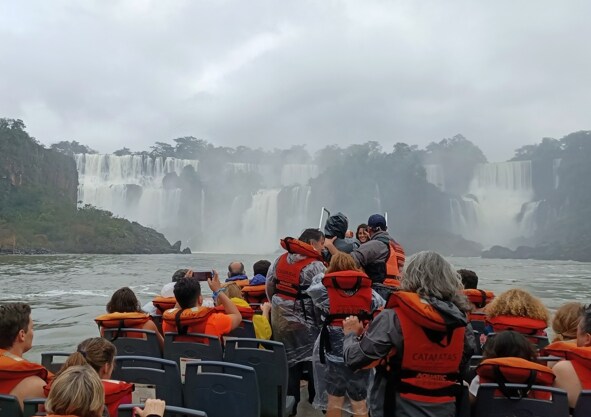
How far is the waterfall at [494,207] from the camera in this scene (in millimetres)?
94938

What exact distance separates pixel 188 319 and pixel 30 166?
10104 centimetres

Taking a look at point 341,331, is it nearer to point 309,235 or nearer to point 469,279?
point 309,235

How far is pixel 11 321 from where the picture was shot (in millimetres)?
3295

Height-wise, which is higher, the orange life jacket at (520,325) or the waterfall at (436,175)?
the waterfall at (436,175)

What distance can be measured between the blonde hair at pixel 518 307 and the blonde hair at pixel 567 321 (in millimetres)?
297

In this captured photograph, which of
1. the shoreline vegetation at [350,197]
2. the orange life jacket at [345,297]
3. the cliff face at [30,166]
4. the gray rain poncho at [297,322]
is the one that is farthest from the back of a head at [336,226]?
the cliff face at [30,166]

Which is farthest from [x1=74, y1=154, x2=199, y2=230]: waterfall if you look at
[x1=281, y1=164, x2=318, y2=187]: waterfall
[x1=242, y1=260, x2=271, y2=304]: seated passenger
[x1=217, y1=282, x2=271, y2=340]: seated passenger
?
[x1=217, y1=282, x2=271, y2=340]: seated passenger

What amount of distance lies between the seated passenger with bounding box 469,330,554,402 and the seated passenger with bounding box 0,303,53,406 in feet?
8.36

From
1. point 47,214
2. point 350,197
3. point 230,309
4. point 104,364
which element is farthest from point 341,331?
point 350,197

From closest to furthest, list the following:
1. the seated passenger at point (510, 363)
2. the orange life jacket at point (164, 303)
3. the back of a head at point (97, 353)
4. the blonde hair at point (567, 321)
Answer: the seated passenger at point (510, 363)
the back of a head at point (97, 353)
the blonde hair at point (567, 321)
the orange life jacket at point (164, 303)

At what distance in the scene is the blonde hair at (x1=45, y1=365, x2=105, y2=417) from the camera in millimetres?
2330

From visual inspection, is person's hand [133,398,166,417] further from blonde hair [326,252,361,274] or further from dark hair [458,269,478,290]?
dark hair [458,269,478,290]

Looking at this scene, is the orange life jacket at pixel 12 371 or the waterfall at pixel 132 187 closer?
the orange life jacket at pixel 12 371

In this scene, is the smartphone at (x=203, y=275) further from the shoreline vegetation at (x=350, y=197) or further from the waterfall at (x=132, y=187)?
the waterfall at (x=132, y=187)
